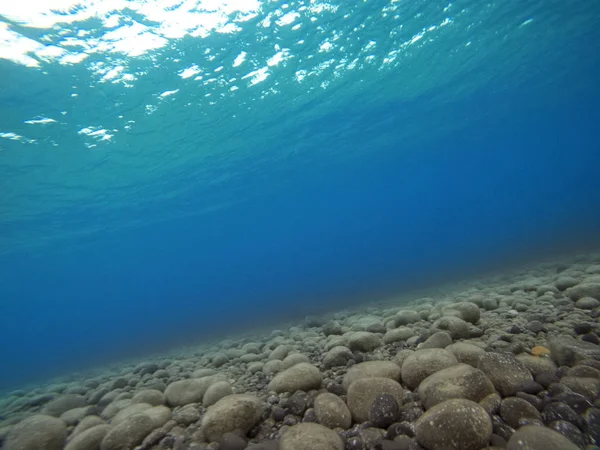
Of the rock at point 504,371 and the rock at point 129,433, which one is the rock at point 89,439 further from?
the rock at point 504,371

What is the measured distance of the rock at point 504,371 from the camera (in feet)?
8.79

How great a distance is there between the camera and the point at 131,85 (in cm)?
1260

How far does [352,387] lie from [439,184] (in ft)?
316

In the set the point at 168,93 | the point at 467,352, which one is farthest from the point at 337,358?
the point at 168,93

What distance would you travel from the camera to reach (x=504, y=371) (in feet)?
9.16

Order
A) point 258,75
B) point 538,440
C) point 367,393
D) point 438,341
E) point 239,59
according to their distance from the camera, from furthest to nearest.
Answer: point 258,75, point 239,59, point 438,341, point 367,393, point 538,440

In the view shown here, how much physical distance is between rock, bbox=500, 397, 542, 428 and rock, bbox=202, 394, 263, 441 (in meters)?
2.25

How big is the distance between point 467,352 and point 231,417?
270 cm

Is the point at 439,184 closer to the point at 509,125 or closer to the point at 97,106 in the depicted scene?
the point at 509,125

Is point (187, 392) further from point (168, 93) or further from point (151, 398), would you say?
point (168, 93)

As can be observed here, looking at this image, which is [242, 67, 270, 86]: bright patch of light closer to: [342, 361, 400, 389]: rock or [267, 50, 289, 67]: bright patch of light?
[267, 50, 289, 67]: bright patch of light

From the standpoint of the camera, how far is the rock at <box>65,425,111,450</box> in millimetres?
3092

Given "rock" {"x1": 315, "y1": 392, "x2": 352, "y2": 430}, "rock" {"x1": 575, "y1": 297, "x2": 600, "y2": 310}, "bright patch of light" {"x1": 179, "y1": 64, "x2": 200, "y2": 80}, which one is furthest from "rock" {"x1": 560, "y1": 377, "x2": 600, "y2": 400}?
"bright patch of light" {"x1": 179, "y1": 64, "x2": 200, "y2": 80}

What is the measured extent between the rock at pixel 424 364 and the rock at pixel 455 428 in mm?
736
